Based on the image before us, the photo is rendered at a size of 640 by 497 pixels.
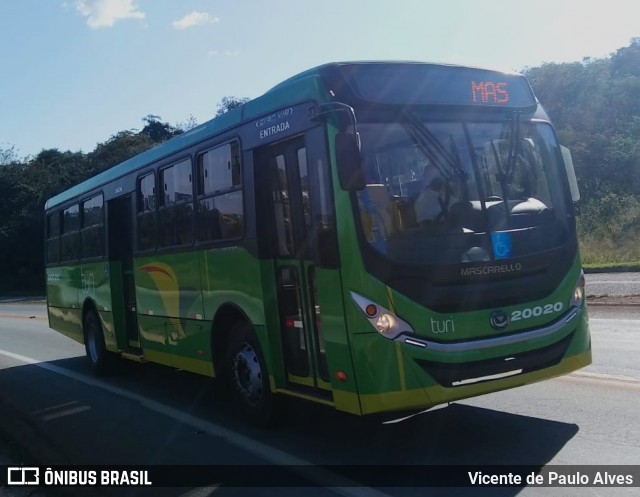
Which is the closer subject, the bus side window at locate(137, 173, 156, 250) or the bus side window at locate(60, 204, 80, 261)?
the bus side window at locate(137, 173, 156, 250)

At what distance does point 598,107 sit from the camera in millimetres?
51781

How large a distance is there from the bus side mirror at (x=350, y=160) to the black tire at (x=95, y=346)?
783 cm

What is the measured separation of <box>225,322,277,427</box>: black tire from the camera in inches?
283

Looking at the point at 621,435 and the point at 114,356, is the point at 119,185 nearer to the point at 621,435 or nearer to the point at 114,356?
the point at 114,356

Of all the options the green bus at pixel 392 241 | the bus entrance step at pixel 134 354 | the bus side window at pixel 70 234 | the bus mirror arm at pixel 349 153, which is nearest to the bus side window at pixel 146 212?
the bus entrance step at pixel 134 354

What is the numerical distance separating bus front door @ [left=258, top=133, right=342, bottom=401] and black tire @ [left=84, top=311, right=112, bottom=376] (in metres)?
6.26

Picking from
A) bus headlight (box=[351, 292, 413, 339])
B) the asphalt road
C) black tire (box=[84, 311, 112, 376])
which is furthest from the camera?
black tire (box=[84, 311, 112, 376])

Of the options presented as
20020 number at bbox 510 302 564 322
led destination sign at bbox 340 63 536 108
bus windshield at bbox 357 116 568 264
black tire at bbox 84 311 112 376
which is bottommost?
black tire at bbox 84 311 112 376

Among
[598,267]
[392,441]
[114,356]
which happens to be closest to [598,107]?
[598,267]

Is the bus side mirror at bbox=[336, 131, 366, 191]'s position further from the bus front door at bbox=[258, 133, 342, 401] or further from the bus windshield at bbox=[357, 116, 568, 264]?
the bus front door at bbox=[258, 133, 342, 401]

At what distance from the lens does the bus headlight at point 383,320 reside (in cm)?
552

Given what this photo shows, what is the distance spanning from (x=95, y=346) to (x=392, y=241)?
A: 8.35 metres

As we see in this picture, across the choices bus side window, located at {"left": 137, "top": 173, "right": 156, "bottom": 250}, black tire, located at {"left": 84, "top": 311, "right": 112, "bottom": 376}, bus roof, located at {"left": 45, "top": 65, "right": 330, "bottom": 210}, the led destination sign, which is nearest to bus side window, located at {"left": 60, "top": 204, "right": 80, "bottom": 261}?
black tire, located at {"left": 84, "top": 311, "right": 112, "bottom": 376}

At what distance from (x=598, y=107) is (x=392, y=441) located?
50708 millimetres
